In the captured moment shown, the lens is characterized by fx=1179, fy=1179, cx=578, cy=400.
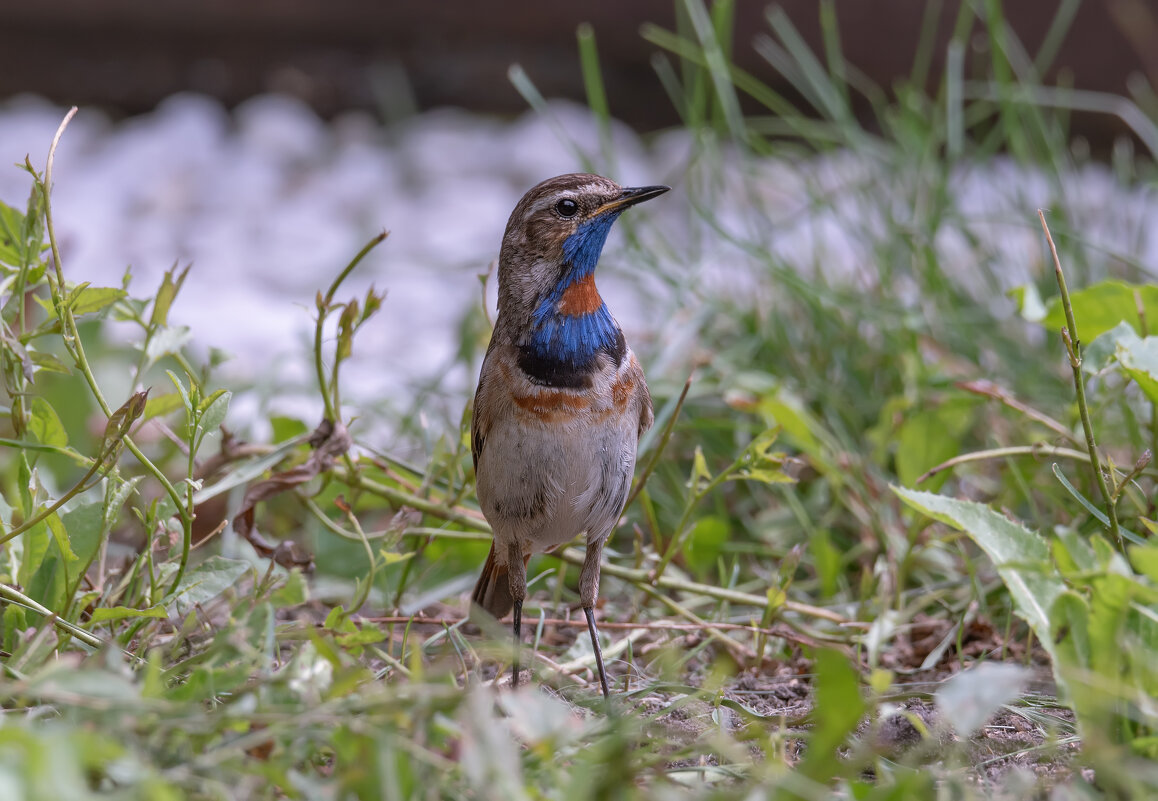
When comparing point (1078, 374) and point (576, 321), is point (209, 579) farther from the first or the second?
point (1078, 374)

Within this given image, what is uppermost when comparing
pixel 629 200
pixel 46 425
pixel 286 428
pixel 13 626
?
pixel 629 200

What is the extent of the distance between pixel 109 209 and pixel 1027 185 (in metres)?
5.27

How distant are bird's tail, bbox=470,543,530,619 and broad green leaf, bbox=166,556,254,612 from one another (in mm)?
840

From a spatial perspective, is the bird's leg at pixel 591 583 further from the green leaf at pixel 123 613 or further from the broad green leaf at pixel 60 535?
the broad green leaf at pixel 60 535

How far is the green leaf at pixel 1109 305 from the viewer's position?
288 centimetres

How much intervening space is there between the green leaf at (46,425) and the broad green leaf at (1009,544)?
1.67 metres

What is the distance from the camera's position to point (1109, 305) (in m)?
2.92

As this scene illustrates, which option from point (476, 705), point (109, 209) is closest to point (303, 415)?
point (109, 209)

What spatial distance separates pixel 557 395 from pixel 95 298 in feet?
3.29

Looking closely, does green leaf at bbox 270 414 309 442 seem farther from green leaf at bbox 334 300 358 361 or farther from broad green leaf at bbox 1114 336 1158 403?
broad green leaf at bbox 1114 336 1158 403

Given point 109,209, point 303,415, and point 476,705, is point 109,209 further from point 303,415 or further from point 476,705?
point 476,705

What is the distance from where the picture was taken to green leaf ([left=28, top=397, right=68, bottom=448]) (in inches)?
94.0

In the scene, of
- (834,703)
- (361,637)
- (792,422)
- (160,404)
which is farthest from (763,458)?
(160,404)

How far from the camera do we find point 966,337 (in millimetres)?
4340
